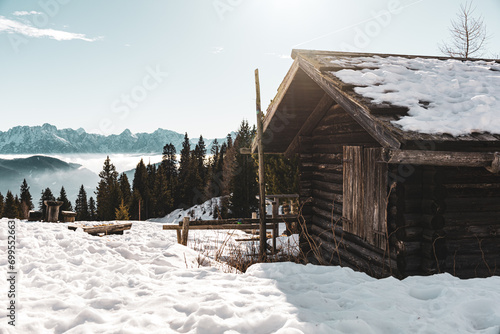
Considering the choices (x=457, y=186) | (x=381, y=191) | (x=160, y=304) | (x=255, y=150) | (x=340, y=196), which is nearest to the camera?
(x=160, y=304)

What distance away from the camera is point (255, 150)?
9.38m

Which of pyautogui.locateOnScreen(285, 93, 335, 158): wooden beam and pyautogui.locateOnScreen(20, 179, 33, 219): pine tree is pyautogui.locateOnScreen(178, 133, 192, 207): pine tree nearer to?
pyautogui.locateOnScreen(20, 179, 33, 219): pine tree

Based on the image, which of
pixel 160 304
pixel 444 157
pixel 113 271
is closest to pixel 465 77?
pixel 444 157

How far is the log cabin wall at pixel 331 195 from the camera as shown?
6.05 meters

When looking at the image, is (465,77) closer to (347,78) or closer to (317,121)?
(347,78)

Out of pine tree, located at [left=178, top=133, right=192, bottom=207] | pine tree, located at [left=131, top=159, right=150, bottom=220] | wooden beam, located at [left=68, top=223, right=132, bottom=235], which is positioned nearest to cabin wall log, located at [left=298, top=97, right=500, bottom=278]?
wooden beam, located at [left=68, top=223, right=132, bottom=235]

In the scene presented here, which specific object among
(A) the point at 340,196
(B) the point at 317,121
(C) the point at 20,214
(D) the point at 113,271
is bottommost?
(C) the point at 20,214

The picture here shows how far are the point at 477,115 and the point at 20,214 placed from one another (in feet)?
266

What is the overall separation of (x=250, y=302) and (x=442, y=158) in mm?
2844

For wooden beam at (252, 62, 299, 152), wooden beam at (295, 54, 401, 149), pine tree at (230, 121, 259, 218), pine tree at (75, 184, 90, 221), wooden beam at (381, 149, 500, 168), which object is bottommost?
pine tree at (75, 184, 90, 221)

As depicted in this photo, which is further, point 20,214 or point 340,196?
point 20,214

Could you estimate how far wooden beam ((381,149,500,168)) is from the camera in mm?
3754

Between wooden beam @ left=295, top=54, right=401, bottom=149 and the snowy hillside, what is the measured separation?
175 centimetres

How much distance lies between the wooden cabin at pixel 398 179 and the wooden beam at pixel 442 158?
0.01 metres
